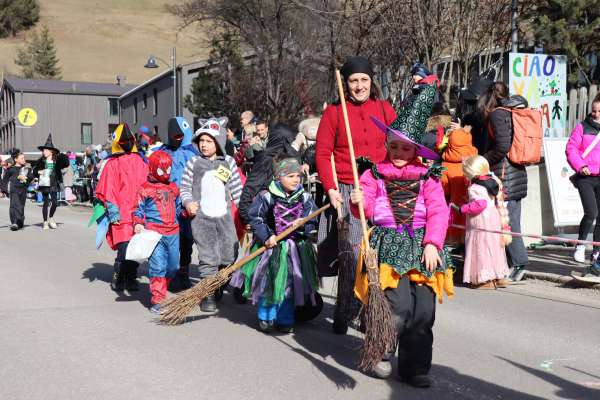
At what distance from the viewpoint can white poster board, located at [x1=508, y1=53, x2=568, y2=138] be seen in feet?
40.8

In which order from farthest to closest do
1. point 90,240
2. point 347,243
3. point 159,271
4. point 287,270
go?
point 90,240
point 159,271
point 287,270
point 347,243

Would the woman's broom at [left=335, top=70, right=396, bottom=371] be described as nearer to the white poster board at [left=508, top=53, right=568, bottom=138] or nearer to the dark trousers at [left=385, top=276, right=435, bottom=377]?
the dark trousers at [left=385, top=276, right=435, bottom=377]

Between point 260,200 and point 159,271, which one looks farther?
point 159,271

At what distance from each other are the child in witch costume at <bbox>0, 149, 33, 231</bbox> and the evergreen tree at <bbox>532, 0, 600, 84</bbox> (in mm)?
12561

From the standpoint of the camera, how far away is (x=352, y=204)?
5.17 metres

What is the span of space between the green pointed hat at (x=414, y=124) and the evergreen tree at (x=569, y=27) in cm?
1463

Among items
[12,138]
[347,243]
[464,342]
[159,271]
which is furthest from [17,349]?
[12,138]

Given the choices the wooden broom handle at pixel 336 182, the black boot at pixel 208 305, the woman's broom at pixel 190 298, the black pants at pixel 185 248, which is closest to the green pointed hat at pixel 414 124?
the wooden broom handle at pixel 336 182

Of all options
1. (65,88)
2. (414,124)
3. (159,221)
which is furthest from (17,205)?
(65,88)

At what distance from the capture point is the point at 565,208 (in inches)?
445

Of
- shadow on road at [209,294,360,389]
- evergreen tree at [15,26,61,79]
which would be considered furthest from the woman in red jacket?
evergreen tree at [15,26,61,79]

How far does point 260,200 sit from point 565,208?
625 cm

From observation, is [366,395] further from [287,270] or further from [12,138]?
[12,138]

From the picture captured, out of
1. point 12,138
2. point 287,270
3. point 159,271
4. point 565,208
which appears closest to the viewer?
point 287,270
